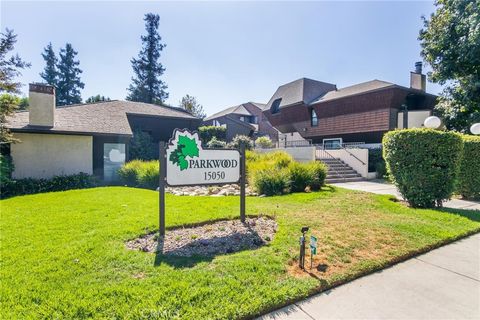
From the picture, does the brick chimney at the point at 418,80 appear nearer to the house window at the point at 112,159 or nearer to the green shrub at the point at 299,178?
the green shrub at the point at 299,178

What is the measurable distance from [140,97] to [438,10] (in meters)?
37.6

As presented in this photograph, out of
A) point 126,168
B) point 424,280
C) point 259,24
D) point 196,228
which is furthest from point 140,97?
point 424,280

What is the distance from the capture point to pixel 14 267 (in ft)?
10.6

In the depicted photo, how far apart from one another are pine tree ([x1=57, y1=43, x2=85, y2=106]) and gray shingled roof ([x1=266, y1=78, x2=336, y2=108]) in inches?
1482

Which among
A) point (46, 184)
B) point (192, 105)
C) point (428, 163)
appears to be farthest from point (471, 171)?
point (192, 105)

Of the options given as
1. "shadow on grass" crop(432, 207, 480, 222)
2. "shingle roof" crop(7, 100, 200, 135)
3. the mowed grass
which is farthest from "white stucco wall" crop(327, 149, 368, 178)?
"shingle roof" crop(7, 100, 200, 135)

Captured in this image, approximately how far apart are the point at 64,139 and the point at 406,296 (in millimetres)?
15139

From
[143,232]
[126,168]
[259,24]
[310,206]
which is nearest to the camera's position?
[143,232]

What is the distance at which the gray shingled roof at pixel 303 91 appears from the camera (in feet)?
81.8

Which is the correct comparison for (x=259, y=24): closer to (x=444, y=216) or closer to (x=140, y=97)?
(x=444, y=216)

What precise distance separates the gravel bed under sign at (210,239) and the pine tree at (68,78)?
48355 mm

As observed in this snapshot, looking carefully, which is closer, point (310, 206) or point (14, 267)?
point (14, 267)

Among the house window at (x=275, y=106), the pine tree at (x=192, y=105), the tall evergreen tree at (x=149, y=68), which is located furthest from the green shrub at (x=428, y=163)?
the pine tree at (x=192, y=105)

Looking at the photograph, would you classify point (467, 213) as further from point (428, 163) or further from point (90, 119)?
point (90, 119)
